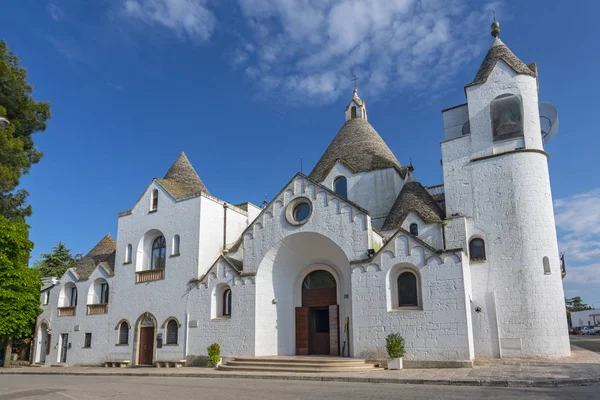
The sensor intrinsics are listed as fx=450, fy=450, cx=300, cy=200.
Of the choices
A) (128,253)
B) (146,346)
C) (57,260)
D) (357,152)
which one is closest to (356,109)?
(357,152)

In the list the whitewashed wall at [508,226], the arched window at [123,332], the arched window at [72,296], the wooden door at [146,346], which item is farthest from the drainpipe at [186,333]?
the whitewashed wall at [508,226]

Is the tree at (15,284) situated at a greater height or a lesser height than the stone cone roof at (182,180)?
lesser

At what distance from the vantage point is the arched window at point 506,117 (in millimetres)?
20844

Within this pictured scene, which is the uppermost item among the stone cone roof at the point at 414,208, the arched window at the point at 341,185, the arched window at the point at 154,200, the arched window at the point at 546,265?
the arched window at the point at 341,185

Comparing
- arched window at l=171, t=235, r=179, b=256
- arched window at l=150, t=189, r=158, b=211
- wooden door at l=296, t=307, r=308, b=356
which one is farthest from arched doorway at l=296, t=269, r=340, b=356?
arched window at l=150, t=189, r=158, b=211

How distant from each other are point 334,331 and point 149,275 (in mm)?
10951

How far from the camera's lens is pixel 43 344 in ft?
93.5

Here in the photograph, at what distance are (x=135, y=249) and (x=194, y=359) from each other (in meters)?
7.62

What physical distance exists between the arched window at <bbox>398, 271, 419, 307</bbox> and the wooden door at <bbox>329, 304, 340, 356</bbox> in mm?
3824

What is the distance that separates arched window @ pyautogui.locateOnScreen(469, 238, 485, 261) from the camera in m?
19.9

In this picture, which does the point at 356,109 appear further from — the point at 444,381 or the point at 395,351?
the point at 444,381

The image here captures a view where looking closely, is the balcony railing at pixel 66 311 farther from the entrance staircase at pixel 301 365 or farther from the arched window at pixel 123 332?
the entrance staircase at pixel 301 365

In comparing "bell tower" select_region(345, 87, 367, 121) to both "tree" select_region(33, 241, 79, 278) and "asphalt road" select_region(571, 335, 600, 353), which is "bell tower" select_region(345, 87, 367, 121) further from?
"tree" select_region(33, 241, 79, 278)

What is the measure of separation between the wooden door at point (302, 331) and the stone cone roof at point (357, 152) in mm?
8059
